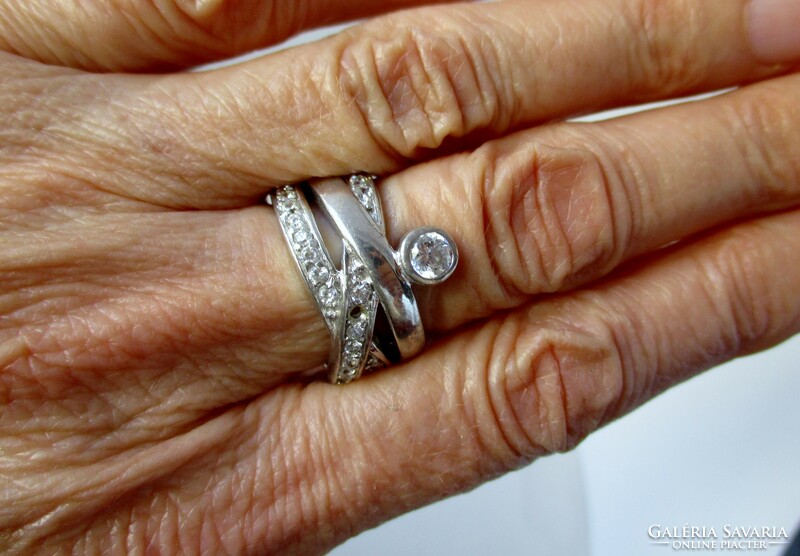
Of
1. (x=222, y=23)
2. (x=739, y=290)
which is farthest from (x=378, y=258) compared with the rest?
(x=739, y=290)

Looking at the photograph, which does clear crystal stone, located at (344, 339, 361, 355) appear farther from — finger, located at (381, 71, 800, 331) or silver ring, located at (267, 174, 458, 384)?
finger, located at (381, 71, 800, 331)

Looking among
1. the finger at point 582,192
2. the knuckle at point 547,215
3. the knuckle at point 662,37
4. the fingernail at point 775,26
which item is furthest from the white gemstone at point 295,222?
the fingernail at point 775,26

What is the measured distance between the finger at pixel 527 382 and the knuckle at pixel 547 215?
7 cm

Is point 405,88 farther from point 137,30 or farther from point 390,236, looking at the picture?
point 137,30

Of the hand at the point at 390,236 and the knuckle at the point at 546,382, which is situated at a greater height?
the hand at the point at 390,236

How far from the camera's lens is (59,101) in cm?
74

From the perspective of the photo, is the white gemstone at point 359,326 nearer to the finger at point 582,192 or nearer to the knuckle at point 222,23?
the finger at point 582,192

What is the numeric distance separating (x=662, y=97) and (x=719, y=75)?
7 centimetres

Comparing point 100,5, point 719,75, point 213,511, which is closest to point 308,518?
point 213,511

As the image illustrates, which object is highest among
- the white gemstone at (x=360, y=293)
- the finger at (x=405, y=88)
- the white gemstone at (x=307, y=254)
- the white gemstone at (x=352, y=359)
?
the finger at (x=405, y=88)

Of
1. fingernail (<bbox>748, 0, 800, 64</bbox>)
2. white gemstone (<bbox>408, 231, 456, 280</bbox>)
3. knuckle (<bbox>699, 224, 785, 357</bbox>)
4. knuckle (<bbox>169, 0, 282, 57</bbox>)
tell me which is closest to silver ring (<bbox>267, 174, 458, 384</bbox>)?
white gemstone (<bbox>408, 231, 456, 280</bbox>)

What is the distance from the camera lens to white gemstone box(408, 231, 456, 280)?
719mm

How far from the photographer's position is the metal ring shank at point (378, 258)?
70cm

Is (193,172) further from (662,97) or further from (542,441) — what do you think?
(662,97)
